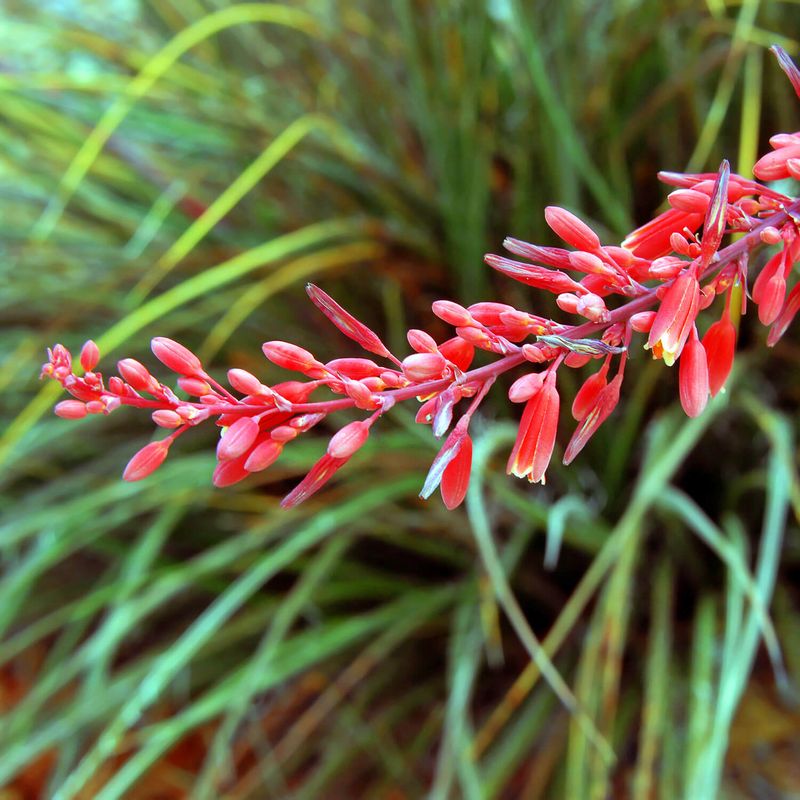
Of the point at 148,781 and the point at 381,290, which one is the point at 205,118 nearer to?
the point at 381,290

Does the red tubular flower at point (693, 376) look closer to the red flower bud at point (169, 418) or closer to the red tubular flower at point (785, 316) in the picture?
the red tubular flower at point (785, 316)

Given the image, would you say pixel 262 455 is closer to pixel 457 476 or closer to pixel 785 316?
pixel 457 476

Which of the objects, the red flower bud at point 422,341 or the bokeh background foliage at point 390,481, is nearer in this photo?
the red flower bud at point 422,341

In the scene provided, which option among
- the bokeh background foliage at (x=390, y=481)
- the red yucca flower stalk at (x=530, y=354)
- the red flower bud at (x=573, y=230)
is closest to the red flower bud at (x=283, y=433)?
the red yucca flower stalk at (x=530, y=354)

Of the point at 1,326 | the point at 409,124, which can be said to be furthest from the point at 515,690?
the point at 1,326

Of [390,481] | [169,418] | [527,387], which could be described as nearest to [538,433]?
[527,387]
